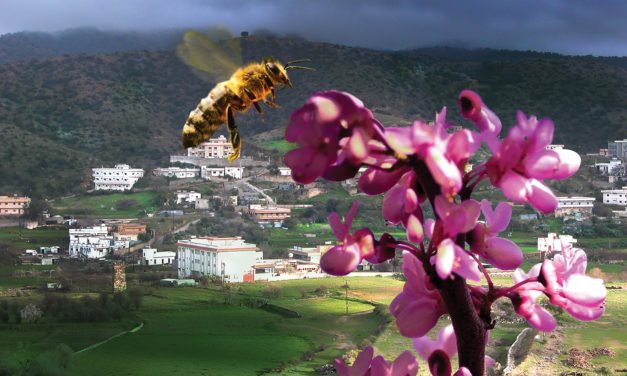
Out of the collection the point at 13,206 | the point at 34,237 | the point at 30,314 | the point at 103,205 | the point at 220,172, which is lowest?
the point at 30,314

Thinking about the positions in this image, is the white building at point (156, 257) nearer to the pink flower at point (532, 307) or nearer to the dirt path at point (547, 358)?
the dirt path at point (547, 358)

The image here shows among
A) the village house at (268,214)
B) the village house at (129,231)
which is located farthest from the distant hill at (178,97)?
the village house at (129,231)

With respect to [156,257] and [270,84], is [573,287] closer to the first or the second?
[270,84]

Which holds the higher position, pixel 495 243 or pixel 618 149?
pixel 618 149

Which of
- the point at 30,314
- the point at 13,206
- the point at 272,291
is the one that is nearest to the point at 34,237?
the point at 13,206

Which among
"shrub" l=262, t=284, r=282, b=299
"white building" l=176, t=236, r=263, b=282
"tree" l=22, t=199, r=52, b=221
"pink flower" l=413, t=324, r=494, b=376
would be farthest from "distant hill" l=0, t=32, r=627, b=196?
"pink flower" l=413, t=324, r=494, b=376

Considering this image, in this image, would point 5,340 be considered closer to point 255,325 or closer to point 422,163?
point 255,325
